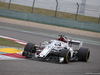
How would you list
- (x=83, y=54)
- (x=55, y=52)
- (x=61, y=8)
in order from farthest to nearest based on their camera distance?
(x=61, y=8) → (x=83, y=54) → (x=55, y=52)

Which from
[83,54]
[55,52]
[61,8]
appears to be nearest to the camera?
[55,52]

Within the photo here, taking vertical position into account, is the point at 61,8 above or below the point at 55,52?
above

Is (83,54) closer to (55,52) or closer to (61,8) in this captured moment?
(55,52)

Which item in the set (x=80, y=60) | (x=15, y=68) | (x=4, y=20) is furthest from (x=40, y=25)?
(x=15, y=68)

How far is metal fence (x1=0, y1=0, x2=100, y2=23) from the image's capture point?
27328 millimetres

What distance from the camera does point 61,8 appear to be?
94.1 ft

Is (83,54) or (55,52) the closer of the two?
(55,52)

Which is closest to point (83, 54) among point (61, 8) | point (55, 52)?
point (55, 52)

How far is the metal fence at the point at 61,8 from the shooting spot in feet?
89.7

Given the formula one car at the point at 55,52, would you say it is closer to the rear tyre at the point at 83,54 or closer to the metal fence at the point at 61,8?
the rear tyre at the point at 83,54

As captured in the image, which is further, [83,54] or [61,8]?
[61,8]

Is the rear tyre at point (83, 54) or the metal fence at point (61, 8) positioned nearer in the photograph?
the rear tyre at point (83, 54)

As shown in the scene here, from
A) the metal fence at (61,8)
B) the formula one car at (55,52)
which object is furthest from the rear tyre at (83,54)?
the metal fence at (61,8)

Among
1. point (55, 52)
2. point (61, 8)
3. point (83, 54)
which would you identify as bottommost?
point (83, 54)
